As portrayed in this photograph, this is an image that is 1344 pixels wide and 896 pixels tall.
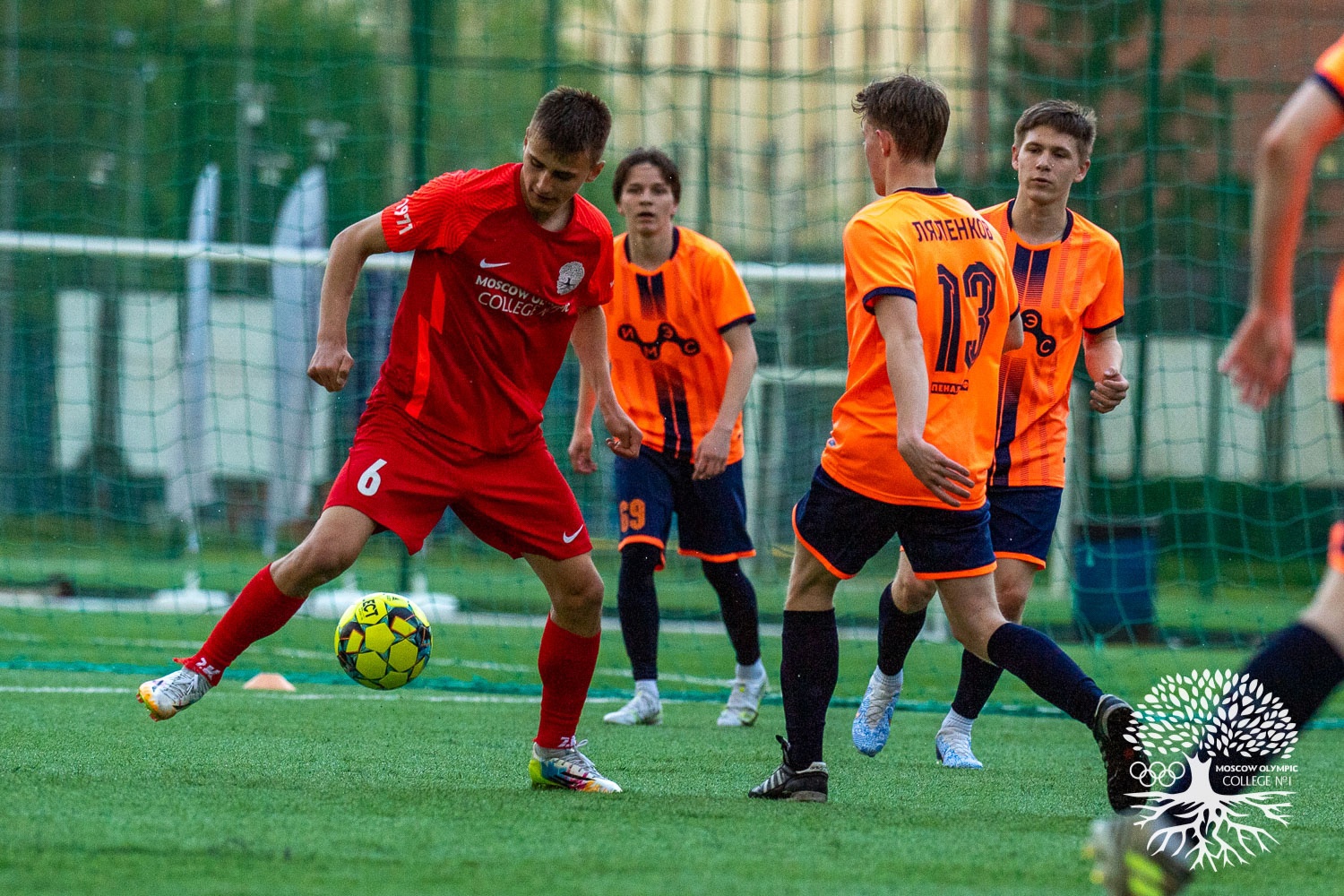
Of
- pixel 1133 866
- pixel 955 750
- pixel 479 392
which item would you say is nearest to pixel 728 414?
pixel 955 750

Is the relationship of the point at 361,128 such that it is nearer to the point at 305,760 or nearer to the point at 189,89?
the point at 189,89

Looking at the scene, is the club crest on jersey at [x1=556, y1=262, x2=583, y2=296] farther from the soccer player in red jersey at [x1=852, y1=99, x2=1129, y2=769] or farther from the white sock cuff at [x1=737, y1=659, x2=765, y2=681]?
the white sock cuff at [x1=737, y1=659, x2=765, y2=681]

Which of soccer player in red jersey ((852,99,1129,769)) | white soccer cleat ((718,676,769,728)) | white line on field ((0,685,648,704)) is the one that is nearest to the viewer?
soccer player in red jersey ((852,99,1129,769))

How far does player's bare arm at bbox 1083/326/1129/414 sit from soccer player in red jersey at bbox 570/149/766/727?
4.92 ft

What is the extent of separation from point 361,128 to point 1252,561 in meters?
11.2

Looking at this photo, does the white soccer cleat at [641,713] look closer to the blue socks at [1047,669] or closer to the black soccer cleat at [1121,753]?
the blue socks at [1047,669]

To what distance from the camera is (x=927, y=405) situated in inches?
149

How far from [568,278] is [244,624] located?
1271mm

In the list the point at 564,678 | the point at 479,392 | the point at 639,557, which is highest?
the point at 479,392

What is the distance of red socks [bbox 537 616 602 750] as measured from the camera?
14.1ft

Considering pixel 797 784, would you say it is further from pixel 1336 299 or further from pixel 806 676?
pixel 1336 299

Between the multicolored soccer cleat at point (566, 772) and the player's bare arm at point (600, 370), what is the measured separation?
88 centimetres

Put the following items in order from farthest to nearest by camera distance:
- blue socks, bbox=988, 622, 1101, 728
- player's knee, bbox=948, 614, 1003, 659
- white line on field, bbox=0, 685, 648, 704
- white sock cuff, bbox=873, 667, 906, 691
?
white line on field, bbox=0, 685, 648, 704, white sock cuff, bbox=873, 667, 906, 691, player's knee, bbox=948, 614, 1003, 659, blue socks, bbox=988, 622, 1101, 728

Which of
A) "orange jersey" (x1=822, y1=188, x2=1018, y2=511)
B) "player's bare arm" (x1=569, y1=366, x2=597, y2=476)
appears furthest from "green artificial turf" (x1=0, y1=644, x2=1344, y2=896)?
Answer: "player's bare arm" (x1=569, y1=366, x2=597, y2=476)
